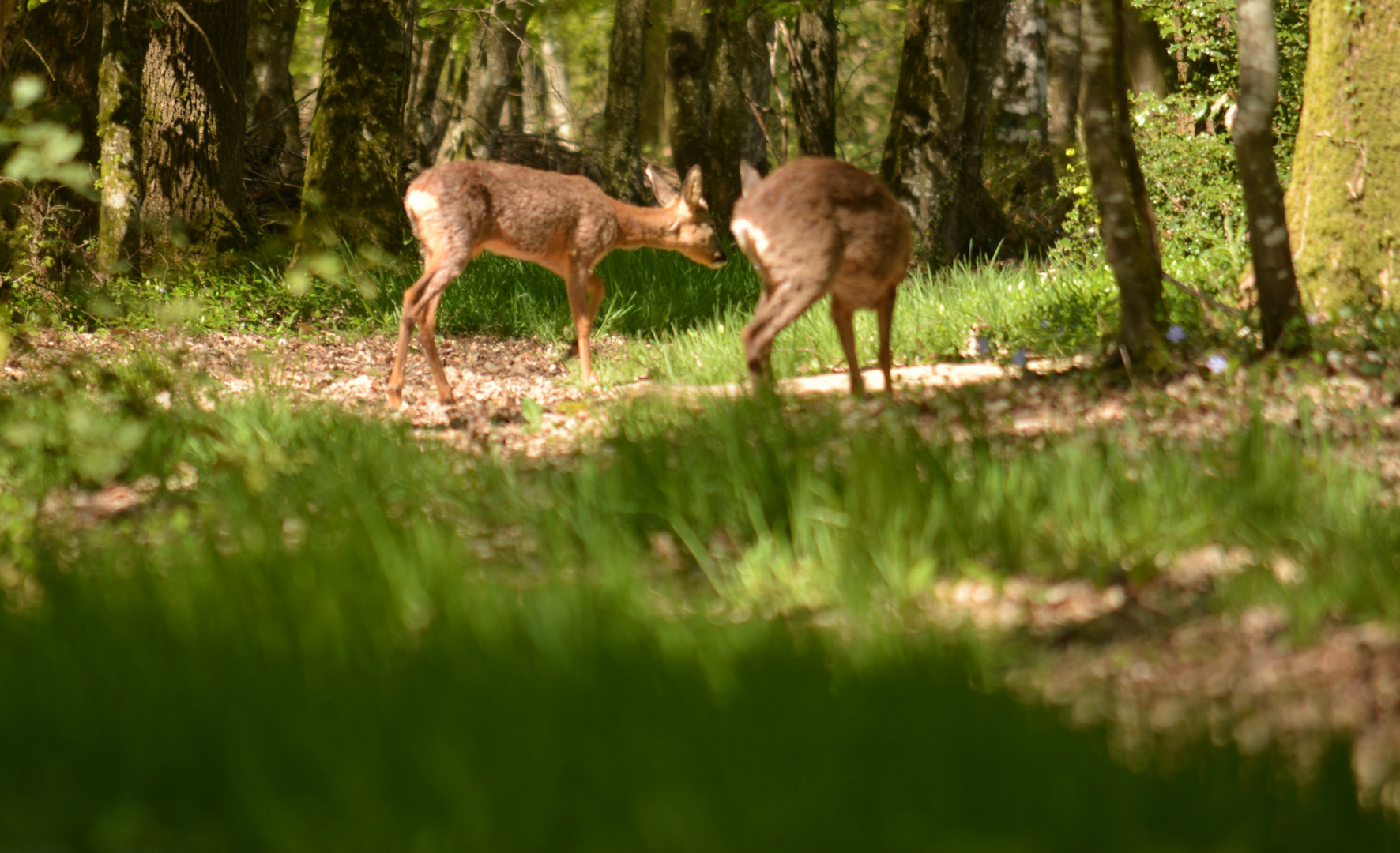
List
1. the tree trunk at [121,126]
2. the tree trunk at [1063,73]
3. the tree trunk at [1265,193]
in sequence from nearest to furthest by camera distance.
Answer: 1. the tree trunk at [1265,193]
2. the tree trunk at [121,126]
3. the tree trunk at [1063,73]

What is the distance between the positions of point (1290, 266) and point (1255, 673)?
11.7ft

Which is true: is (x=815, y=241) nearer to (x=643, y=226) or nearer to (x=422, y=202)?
(x=422, y=202)

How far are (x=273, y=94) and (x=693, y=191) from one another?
1002 centimetres

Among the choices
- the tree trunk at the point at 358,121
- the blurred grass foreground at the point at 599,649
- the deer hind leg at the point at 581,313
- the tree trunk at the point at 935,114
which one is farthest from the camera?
the tree trunk at the point at 358,121

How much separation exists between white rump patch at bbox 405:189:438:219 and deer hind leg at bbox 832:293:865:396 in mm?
2803

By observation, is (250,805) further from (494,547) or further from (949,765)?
(494,547)

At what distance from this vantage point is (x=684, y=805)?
2.16m

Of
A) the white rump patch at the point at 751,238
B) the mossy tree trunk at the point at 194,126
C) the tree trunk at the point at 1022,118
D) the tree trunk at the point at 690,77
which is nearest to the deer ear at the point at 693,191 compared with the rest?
the white rump patch at the point at 751,238

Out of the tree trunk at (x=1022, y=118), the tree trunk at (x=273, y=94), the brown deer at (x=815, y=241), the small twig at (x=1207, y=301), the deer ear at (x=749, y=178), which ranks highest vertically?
A: the tree trunk at (x=273, y=94)

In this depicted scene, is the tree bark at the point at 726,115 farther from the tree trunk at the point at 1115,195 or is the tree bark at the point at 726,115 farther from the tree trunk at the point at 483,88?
the tree trunk at the point at 1115,195

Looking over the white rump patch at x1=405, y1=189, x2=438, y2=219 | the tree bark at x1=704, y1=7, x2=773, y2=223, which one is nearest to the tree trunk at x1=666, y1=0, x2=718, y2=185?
the tree bark at x1=704, y1=7, x2=773, y2=223

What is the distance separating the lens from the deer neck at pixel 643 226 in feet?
29.7

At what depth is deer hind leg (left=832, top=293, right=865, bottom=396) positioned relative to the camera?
21.1 feet

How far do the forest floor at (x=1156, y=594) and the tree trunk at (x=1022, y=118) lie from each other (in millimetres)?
6997
